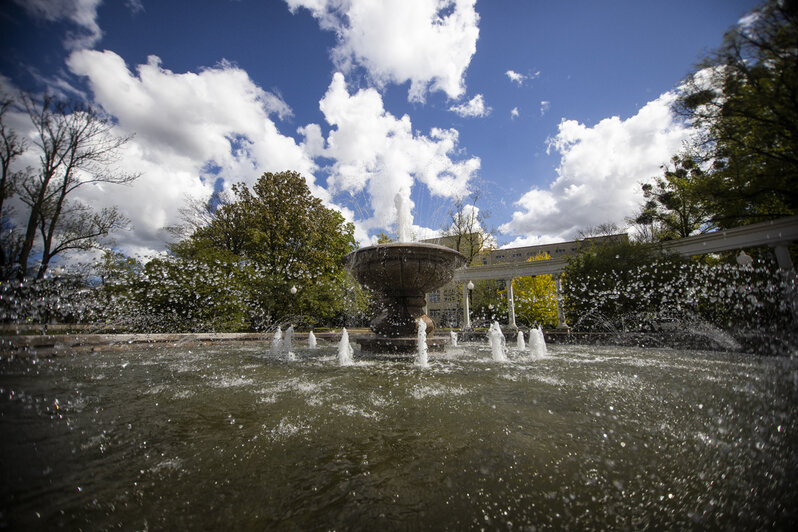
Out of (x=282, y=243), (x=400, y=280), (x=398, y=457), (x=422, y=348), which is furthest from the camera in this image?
(x=282, y=243)

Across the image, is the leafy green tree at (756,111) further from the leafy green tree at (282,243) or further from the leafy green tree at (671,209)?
the leafy green tree at (671,209)

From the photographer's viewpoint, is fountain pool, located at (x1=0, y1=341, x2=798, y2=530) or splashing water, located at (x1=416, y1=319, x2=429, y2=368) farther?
splashing water, located at (x1=416, y1=319, x2=429, y2=368)

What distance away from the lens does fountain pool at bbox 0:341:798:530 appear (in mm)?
1323

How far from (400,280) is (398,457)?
533 cm

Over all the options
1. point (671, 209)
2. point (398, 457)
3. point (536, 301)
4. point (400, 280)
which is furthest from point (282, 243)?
point (671, 209)

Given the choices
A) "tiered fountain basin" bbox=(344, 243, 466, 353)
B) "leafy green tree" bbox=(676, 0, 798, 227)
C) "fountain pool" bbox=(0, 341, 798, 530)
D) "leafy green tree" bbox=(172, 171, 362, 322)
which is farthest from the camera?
"leafy green tree" bbox=(172, 171, 362, 322)

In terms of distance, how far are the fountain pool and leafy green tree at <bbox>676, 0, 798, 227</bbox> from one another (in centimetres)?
181

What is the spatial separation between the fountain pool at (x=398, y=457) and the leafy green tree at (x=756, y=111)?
1812 millimetres

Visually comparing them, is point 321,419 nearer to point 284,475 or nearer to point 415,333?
point 284,475

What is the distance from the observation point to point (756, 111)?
6.86 feet

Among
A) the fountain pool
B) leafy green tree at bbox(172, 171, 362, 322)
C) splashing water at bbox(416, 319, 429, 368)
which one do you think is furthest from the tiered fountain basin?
leafy green tree at bbox(172, 171, 362, 322)

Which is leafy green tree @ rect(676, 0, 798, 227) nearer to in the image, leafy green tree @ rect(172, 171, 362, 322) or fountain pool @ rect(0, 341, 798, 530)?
fountain pool @ rect(0, 341, 798, 530)

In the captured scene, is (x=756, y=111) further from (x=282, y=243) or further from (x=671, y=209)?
(x=671, y=209)

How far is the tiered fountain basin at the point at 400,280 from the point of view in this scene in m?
6.80
